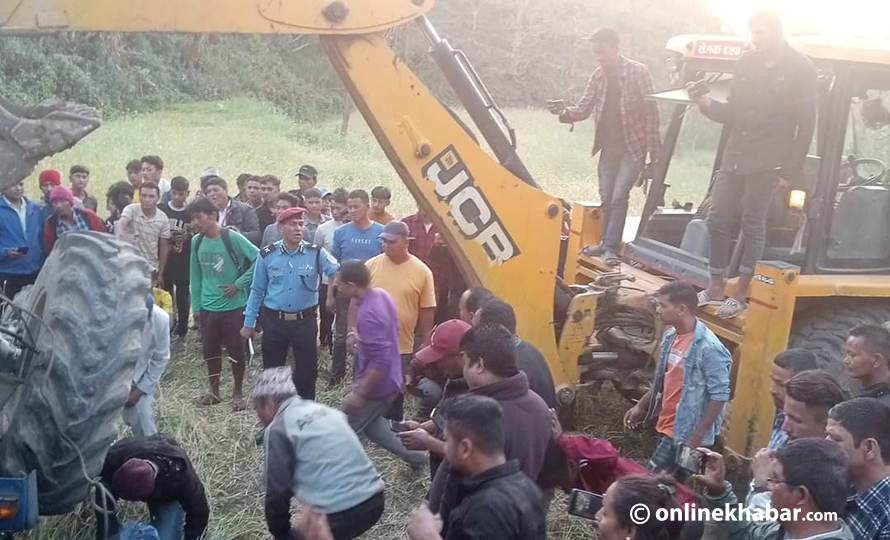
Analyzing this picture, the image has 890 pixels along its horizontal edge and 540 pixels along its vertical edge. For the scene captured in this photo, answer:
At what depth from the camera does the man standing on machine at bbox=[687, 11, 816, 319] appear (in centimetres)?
491

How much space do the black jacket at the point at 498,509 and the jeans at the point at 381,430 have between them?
7.67ft

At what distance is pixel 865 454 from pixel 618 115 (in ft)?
11.5

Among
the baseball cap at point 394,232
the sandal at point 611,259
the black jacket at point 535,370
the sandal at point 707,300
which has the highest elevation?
the baseball cap at point 394,232

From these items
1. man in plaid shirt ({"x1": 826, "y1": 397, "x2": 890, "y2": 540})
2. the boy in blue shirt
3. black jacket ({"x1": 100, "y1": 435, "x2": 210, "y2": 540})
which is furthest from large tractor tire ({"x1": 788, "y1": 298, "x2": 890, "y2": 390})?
black jacket ({"x1": 100, "y1": 435, "x2": 210, "y2": 540})

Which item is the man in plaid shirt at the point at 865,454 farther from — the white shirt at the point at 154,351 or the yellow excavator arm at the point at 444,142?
the white shirt at the point at 154,351

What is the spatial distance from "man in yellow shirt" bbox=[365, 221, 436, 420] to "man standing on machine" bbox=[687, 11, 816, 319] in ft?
6.20

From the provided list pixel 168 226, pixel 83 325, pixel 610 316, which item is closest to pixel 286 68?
pixel 168 226

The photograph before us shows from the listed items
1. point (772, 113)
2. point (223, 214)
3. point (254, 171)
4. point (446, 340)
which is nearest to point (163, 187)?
point (223, 214)

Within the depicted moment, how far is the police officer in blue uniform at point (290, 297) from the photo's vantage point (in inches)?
239

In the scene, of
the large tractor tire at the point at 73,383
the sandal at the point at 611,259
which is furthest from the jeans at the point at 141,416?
the sandal at the point at 611,259

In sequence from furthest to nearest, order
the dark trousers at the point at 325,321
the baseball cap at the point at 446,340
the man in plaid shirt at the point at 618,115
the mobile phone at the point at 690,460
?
1. the dark trousers at the point at 325,321
2. the man in plaid shirt at the point at 618,115
3. the baseball cap at the point at 446,340
4. the mobile phone at the point at 690,460

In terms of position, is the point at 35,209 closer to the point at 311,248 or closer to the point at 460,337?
the point at 311,248

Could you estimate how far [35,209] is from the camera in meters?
7.17

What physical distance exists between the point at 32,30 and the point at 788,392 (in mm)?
3566
